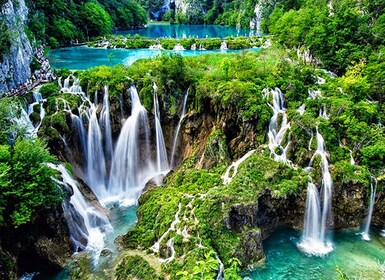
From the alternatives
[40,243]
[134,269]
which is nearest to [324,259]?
[134,269]

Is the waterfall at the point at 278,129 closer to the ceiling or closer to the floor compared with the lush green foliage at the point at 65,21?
closer to the floor

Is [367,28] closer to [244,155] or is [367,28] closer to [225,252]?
[244,155]

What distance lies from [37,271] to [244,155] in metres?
12.1

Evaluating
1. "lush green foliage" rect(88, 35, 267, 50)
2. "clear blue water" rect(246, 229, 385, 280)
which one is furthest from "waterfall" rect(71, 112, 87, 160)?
"lush green foliage" rect(88, 35, 267, 50)

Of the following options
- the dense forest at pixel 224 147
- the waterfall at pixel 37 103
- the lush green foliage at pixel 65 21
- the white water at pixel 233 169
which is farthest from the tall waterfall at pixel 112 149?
the lush green foliage at pixel 65 21

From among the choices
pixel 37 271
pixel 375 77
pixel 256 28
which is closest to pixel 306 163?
pixel 375 77

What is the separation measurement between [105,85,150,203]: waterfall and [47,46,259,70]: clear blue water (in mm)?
14353

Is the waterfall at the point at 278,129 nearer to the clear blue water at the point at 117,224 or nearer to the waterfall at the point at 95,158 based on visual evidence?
the clear blue water at the point at 117,224

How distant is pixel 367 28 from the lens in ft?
96.1

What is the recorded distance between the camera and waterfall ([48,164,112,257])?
660 inches

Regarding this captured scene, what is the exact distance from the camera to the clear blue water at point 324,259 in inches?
599

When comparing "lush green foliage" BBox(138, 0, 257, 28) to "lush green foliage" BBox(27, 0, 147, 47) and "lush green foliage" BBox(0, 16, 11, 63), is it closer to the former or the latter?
"lush green foliage" BBox(27, 0, 147, 47)

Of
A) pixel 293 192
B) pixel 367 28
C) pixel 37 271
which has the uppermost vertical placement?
pixel 367 28

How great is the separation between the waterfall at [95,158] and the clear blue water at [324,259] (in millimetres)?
10747
